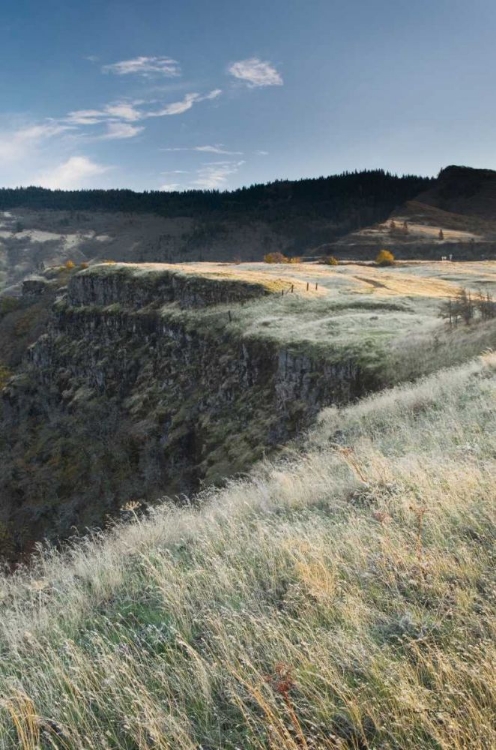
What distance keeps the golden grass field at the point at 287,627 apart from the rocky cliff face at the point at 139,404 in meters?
12.4

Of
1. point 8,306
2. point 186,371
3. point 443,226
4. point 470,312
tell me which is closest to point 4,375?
point 8,306

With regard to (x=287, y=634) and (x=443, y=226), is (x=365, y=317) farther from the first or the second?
(x=443, y=226)

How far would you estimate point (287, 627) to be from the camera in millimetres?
3553

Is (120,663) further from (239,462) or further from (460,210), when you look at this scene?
(460,210)

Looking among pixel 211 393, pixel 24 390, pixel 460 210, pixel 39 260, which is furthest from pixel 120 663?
pixel 39 260

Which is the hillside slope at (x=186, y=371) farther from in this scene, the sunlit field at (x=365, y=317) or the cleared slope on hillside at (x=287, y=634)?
the cleared slope on hillside at (x=287, y=634)

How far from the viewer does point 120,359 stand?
146ft

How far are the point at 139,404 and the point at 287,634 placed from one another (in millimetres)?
35896

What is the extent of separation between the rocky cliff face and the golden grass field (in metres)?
12.4

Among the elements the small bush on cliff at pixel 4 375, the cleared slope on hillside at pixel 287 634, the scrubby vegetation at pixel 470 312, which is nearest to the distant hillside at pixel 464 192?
the small bush on cliff at pixel 4 375

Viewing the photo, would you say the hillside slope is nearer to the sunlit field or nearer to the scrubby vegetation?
the sunlit field

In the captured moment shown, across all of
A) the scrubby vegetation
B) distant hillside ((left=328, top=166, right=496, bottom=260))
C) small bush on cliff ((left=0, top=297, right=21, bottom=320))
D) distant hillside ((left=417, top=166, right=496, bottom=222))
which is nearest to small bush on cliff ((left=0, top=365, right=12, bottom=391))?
small bush on cliff ((left=0, top=297, right=21, bottom=320))

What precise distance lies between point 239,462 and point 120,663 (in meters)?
20.8

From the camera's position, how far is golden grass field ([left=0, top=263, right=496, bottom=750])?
2.66 m
